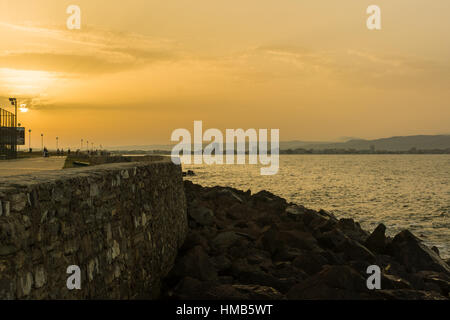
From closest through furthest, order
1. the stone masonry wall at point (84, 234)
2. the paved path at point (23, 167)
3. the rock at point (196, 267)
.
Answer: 1. the stone masonry wall at point (84, 234)
2. the rock at point (196, 267)
3. the paved path at point (23, 167)

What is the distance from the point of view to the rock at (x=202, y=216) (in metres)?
15.7

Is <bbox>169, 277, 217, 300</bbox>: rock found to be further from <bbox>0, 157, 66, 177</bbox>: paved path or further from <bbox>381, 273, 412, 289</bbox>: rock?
<bbox>0, 157, 66, 177</bbox>: paved path

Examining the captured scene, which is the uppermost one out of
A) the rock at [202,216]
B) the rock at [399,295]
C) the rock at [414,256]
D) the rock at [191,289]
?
the rock at [202,216]

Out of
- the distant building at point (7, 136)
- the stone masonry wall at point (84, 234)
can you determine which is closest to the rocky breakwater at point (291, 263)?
the stone masonry wall at point (84, 234)

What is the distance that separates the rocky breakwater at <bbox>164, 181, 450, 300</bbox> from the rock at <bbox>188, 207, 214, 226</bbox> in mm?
21

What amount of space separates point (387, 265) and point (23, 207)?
11185mm

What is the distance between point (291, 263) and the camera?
10.9m

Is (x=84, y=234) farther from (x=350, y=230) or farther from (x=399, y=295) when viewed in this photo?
(x=350, y=230)

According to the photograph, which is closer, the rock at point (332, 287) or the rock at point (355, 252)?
the rock at point (332, 287)

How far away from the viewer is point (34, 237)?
4.50 meters

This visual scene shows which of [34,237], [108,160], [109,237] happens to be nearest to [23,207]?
[34,237]

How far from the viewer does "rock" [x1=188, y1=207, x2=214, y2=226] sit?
15.7m

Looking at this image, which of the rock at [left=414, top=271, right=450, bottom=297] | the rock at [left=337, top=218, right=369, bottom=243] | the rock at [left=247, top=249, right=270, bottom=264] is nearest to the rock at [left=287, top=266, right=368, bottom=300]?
the rock at [left=247, top=249, right=270, bottom=264]

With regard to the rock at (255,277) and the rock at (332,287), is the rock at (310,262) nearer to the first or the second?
the rock at (255,277)
